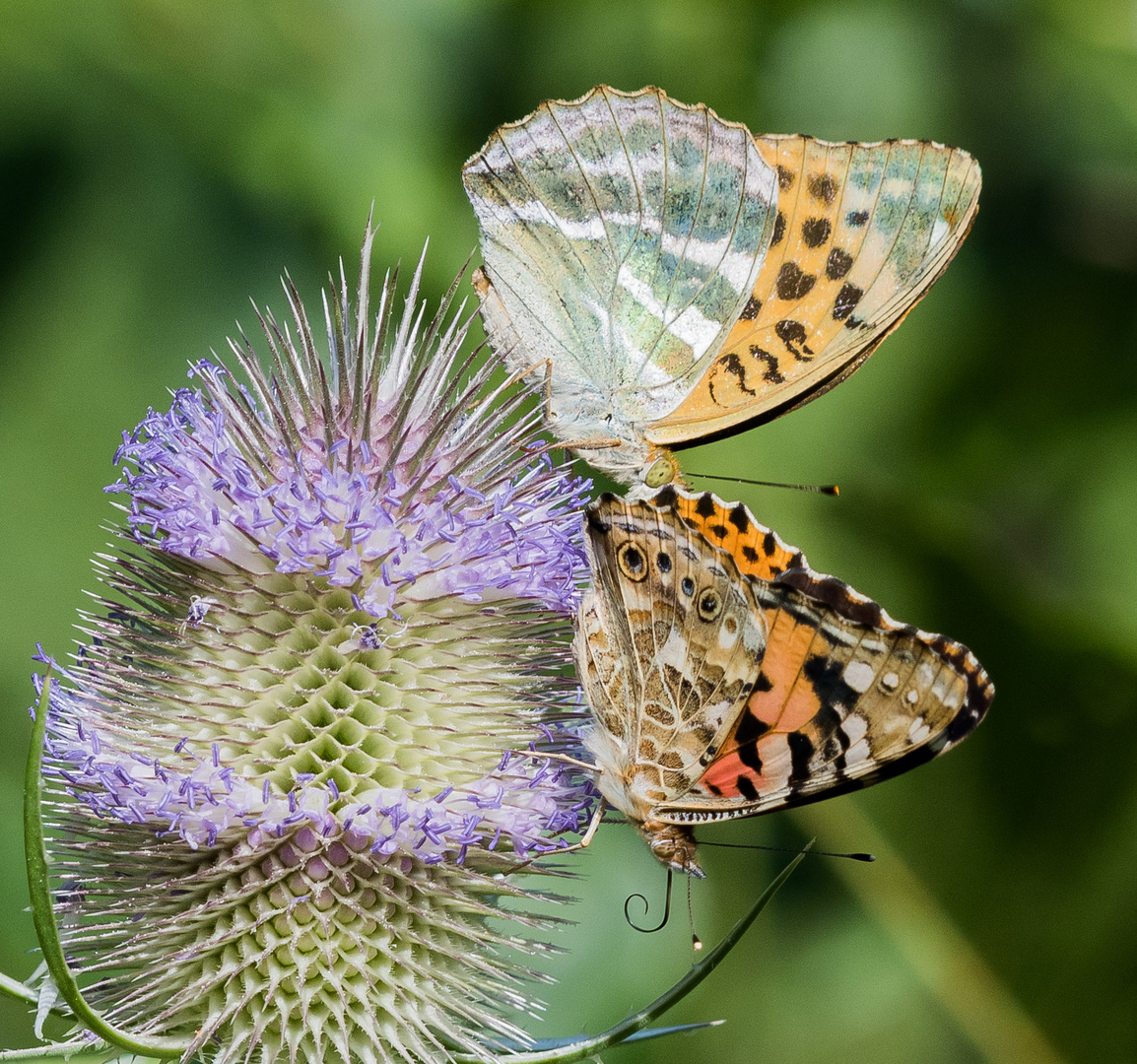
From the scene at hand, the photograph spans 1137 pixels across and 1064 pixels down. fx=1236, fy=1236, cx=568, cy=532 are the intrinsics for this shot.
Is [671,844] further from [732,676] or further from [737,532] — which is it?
[737,532]

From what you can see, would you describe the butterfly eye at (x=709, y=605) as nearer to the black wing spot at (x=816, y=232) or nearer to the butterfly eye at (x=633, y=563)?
the butterfly eye at (x=633, y=563)

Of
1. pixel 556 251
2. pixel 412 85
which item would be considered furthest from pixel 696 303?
pixel 412 85

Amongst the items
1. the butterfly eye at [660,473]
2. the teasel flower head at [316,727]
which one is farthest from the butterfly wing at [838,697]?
the butterfly eye at [660,473]

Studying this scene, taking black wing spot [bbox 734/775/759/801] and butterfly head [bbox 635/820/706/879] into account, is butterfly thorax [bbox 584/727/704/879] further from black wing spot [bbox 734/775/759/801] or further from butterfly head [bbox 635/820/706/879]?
black wing spot [bbox 734/775/759/801]

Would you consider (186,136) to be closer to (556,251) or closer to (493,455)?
(556,251)

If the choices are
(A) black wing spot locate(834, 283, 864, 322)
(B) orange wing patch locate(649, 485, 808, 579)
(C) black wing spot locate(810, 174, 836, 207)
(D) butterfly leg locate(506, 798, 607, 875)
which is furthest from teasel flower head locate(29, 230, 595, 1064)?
(C) black wing spot locate(810, 174, 836, 207)

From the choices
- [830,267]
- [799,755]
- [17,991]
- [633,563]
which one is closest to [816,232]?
[830,267]
